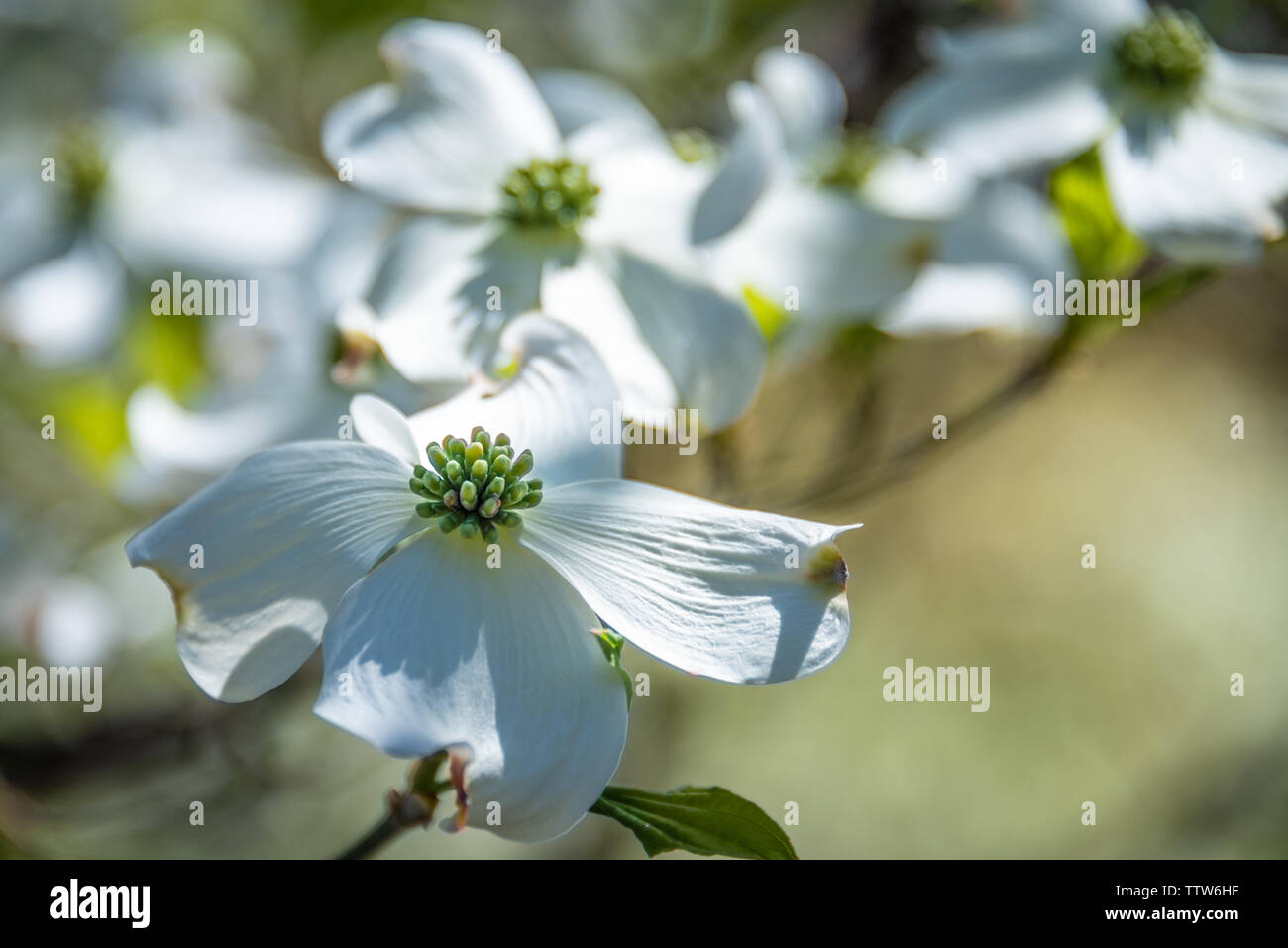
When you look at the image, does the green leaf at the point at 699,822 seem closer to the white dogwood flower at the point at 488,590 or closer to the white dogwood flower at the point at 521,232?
the white dogwood flower at the point at 488,590

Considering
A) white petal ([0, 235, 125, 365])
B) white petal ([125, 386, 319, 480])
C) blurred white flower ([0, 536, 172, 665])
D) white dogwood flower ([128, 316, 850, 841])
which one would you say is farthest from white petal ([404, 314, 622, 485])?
blurred white flower ([0, 536, 172, 665])

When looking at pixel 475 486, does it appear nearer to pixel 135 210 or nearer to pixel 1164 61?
pixel 1164 61

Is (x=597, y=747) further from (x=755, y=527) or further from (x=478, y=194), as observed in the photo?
(x=478, y=194)

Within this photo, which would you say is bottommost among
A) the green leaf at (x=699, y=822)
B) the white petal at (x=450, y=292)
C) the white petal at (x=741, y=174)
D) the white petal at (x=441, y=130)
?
the green leaf at (x=699, y=822)

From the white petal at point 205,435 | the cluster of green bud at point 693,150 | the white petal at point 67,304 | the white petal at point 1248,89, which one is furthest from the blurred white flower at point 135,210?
the white petal at point 1248,89

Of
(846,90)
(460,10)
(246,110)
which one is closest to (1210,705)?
(846,90)
